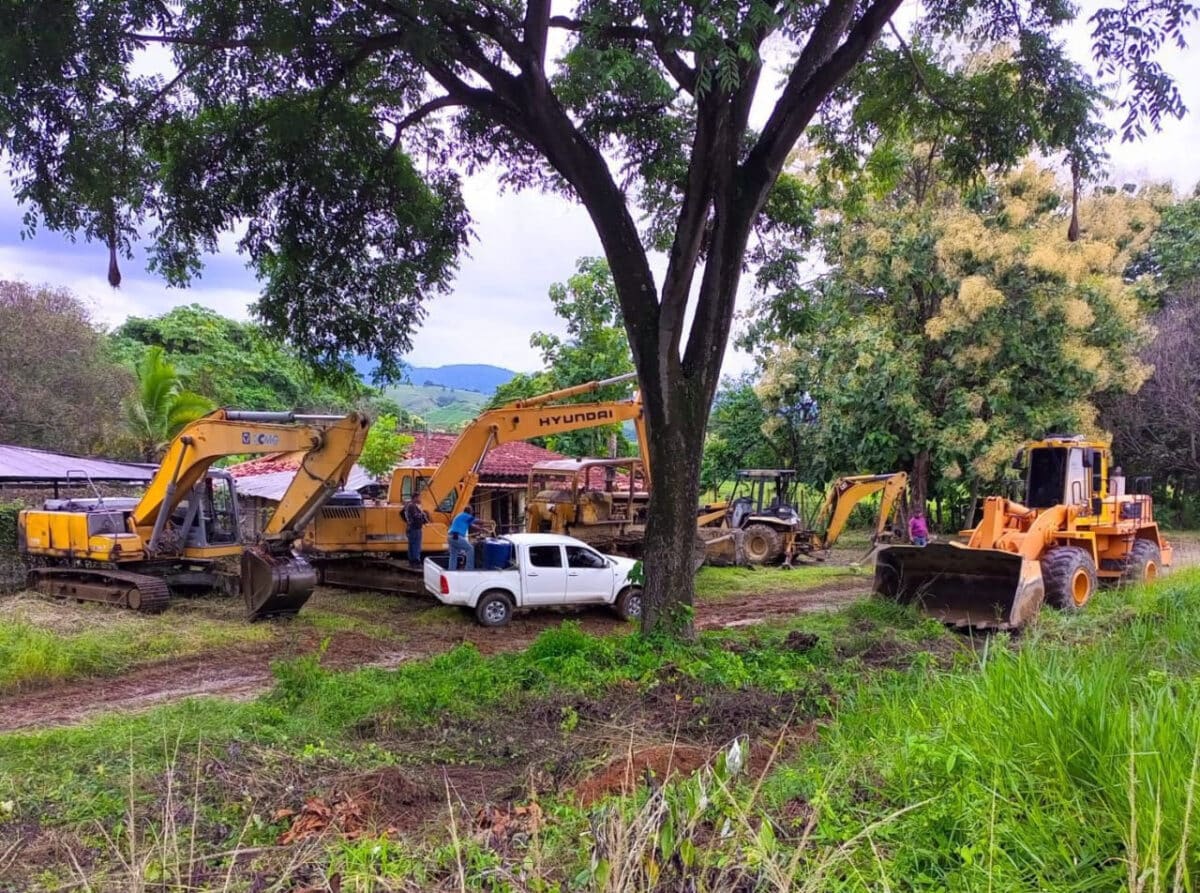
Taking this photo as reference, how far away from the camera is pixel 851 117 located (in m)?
11.2

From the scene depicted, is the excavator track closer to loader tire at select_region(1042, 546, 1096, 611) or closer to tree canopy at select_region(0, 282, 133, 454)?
tree canopy at select_region(0, 282, 133, 454)

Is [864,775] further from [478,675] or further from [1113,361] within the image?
[1113,361]

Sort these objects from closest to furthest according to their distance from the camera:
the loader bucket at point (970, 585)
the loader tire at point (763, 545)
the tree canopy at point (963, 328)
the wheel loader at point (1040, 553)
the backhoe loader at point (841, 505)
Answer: the loader bucket at point (970, 585), the wheel loader at point (1040, 553), the loader tire at point (763, 545), the backhoe loader at point (841, 505), the tree canopy at point (963, 328)

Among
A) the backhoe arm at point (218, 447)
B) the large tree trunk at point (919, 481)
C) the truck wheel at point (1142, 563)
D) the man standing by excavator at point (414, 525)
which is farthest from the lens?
the large tree trunk at point (919, 481)

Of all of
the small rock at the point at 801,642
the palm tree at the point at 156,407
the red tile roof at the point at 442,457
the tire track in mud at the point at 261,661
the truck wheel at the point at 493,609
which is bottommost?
the tire track in mud at the point at 261,661

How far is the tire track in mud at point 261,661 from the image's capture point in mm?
8469

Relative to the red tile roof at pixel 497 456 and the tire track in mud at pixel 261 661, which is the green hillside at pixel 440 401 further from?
the tire track in mud at pixel 261 661

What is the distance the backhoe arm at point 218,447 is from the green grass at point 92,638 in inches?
65.9

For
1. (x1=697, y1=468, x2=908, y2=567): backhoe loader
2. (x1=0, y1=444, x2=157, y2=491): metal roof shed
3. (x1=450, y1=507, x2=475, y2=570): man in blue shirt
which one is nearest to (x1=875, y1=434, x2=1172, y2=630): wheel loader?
(x1=450, y1=507, x2=475, y2=570): man in blue shirt

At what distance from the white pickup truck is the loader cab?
6853 mm

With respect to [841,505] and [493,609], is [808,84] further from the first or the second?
[841,505]

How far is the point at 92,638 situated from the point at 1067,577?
13.2m

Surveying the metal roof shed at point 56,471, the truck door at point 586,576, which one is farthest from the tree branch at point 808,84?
the metal roof shed at point 56,471

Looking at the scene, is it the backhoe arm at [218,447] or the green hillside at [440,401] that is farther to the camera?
the green hillside at [440,401]
